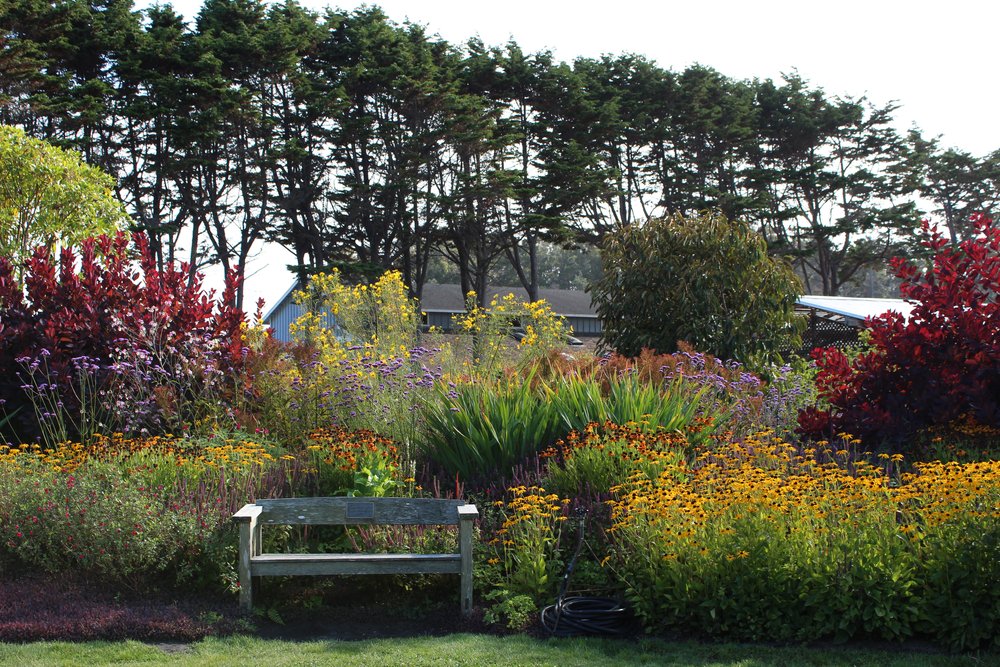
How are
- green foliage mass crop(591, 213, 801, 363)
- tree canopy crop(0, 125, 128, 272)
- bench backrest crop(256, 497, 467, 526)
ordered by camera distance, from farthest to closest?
tree canopy crop(0, 125, 128, 272) < green foliage mass crop(591, 213, 801, 363) < bench backrest crop(256, 497, 467, 526)

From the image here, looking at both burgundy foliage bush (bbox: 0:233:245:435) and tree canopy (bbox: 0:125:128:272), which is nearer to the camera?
burgundy foliage bush (bbox: 0:233:245:435)

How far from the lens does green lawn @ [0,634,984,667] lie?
4102 millimetres

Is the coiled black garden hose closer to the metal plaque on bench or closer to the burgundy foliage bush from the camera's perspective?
the metal plaque on bench

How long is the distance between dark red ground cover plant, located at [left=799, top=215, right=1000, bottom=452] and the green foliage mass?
376 cm

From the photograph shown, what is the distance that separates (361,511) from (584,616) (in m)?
1.42

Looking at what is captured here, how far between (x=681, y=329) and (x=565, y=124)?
22.0 m

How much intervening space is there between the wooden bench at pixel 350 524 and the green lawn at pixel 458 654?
0.42 metres

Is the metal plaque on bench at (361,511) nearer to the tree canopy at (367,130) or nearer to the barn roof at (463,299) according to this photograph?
the tree canopy at (367,130)

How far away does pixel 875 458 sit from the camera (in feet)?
21.4

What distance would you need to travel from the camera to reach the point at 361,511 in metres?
5.12

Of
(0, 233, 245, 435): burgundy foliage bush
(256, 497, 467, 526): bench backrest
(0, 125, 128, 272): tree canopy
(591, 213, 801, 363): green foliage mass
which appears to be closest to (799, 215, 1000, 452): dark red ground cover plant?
(256, 497, 467, 526): bench backrest

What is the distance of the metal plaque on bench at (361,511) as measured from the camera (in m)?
5.12

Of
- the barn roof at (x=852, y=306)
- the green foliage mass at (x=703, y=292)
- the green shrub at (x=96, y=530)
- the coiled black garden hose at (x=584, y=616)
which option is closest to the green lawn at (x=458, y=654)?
the coiled black garden hose at (x=584, y=616)

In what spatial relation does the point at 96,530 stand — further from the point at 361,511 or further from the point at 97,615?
the point at 361,511
